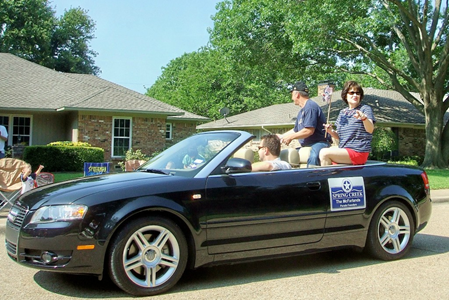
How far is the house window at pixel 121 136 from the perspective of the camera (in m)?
22.0

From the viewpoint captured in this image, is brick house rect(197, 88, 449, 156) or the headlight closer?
the headlight

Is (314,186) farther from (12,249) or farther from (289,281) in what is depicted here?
(12,249)

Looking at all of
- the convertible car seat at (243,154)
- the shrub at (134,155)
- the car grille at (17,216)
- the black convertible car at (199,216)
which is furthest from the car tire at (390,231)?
the shrub at (134,155)

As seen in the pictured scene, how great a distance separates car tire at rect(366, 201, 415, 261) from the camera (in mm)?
5699

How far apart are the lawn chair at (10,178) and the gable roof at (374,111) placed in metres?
22.1

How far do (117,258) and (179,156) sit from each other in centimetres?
153

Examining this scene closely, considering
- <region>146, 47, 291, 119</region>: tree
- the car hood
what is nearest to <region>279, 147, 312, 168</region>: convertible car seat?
the car hood

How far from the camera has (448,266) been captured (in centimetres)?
567

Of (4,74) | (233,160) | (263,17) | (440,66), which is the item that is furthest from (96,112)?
(233,160)

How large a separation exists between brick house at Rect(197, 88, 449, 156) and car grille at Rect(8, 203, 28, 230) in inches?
926

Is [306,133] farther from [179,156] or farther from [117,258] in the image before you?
[117,258]

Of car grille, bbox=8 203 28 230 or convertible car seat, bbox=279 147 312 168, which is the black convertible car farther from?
convertible car seat, bbox=279 147 312 168

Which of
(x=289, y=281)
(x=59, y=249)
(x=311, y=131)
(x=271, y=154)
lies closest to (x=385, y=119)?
(x=311, y=131)

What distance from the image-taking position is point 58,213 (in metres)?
4.20
